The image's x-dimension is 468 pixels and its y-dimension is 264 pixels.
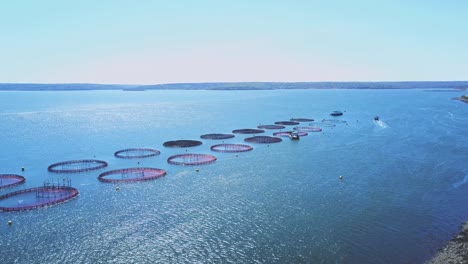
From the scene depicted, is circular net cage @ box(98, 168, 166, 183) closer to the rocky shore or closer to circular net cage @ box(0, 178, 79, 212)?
circular net cage @ box(0, 178, 79, 212)

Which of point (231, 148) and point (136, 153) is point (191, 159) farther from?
point (136, 153)

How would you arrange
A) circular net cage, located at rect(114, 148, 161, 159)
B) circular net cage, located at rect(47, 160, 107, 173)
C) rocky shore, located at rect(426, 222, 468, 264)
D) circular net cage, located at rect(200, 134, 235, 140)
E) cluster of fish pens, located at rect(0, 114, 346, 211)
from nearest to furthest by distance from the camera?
rocky shore, located at rect(426, 222, 468, 264), cluster of fish pens, located at rect(0, 114, 346, 211), circular net cage, located at rect(47, 160, 107, 173), circular net cage, located at rect(114, 148, 161, 159), circular net cage, located at rect(200, 134, 235, 140)

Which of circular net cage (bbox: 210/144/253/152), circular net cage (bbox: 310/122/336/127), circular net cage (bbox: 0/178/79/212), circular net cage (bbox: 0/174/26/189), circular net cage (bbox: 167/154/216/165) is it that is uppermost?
circular net cage (bbox: 310/122/336/127)

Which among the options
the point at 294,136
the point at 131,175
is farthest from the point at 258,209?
the point at 294,136

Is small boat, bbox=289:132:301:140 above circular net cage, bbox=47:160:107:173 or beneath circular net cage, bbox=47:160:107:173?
above

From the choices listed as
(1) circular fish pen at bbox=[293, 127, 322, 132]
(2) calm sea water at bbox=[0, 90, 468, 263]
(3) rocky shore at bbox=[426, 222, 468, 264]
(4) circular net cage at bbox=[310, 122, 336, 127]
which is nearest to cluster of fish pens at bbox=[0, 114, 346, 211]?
(2) calm sea water at bbox=[0, 90, 468, 263]

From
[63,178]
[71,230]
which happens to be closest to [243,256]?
[71,230]
